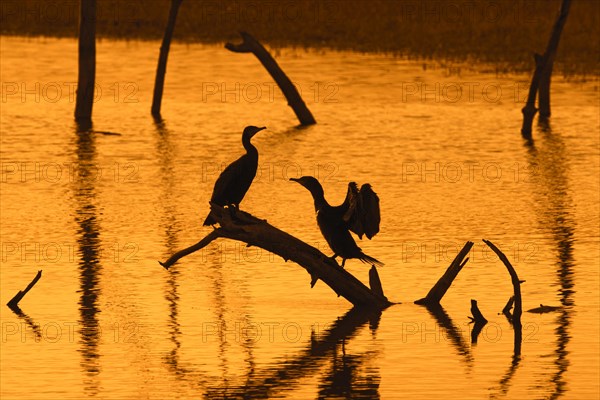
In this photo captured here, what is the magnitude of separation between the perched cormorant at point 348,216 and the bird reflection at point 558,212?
1.88 meters

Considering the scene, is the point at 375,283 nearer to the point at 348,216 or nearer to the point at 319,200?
the point at 319,200

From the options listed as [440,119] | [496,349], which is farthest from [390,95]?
[496,349]

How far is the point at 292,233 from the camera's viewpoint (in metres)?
21.8

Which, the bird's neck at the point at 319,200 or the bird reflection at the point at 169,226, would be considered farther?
the bird's neck at the point at 319,200

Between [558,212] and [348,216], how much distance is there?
8.52m

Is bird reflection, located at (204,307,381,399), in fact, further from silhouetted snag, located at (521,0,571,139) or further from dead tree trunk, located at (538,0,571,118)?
dead tree trunk, located at (538,0,571,118)

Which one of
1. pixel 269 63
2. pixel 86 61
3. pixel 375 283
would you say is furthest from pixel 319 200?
pixel 86 61

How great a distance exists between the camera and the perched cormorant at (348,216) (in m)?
15.9

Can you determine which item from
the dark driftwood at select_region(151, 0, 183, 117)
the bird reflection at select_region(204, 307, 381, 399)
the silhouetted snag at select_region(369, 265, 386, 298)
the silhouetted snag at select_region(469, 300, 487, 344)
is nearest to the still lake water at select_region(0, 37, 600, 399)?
the bird reflection at select_region(204, 307, 381, 399)

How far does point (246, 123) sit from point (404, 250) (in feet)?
44.2

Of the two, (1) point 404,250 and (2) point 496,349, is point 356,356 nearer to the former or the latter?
(2) point 496,349

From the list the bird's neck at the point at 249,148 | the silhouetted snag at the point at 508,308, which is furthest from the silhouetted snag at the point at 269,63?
the silhouetted snag at the point at 508,308

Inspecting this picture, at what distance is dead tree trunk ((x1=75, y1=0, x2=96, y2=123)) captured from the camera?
3341cm

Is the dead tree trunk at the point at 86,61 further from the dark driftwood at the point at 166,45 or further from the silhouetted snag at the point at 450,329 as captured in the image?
the silhouetted snag at the point at 450,329
